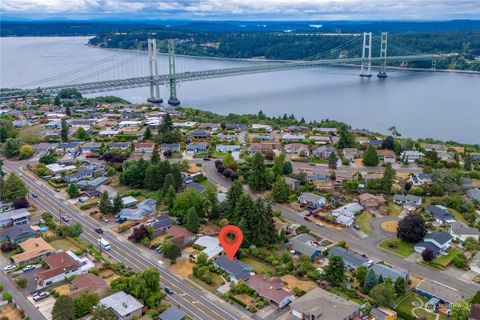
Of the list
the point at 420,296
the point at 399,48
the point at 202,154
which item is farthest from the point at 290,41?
the point at 420,296

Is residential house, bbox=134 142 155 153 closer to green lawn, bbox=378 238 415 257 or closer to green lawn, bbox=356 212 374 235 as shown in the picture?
green lawn, bbox=356 212 374 235

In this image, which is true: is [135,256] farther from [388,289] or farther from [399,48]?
[399,48]

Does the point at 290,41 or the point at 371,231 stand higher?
the point at 290,41

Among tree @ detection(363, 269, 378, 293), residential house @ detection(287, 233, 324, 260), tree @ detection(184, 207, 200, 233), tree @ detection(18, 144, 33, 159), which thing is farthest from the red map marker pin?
tree @ detection(18, 144, 33, 159)

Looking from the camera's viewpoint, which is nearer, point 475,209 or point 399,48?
point 475,209

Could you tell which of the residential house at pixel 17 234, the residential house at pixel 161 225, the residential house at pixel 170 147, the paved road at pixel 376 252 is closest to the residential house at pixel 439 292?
the paved road at pixel 376 252

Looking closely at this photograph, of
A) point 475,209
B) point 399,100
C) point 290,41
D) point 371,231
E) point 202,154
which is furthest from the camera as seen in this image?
point 290,41

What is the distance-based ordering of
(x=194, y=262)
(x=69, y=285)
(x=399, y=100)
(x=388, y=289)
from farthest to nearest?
(x=399, y=100) → (x=194, y=262) → (x=69, y=285) → (x=388, y=289)
